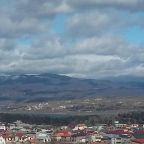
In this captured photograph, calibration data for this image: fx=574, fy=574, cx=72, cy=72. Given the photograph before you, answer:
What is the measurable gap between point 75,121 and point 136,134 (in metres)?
26.6

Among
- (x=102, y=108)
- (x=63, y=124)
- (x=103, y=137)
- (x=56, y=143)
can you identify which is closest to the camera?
(x=56, y=143)

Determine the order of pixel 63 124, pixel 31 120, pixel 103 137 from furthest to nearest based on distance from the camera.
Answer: pixel 31 120, pixel 63 124, pixel 103 137

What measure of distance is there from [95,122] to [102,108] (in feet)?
→ 161

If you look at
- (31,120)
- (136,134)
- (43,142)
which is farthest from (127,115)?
(43,142)

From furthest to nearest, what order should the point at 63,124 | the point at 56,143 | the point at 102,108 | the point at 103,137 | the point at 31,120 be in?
the point at 102,108
the point at 31,120
the point at 63,124
the point at 103,137
the point at 56,143

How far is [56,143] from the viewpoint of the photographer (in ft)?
172

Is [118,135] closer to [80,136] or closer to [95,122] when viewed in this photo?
[80,136]

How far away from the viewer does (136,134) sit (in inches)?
2452

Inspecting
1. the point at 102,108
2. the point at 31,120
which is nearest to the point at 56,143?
the point at 31,120

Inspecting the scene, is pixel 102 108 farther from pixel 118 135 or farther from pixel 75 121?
pixel 118 135

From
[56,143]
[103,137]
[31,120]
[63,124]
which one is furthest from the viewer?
[31,120]

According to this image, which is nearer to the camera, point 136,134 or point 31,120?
point 136,134

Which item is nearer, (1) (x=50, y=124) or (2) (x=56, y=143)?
(2) (x=56, y=143)

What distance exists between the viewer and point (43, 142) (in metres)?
53.9
